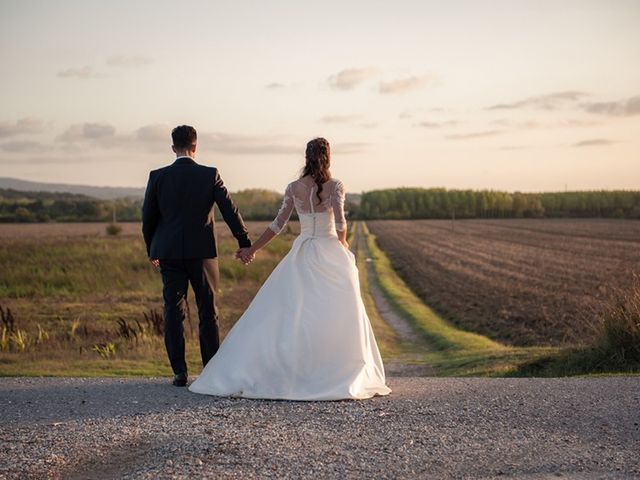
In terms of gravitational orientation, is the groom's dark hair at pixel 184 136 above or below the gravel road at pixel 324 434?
above

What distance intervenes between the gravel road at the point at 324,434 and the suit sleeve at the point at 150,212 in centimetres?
166

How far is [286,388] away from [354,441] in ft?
5.41

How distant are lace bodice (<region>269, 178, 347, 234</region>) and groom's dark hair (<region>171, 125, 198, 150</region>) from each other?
116 cm

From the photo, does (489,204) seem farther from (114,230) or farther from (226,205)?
(226,205)

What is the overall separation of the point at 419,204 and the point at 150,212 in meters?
160

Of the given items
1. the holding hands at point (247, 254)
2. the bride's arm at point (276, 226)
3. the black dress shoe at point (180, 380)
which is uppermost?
the bride's arm at point (276, 226)

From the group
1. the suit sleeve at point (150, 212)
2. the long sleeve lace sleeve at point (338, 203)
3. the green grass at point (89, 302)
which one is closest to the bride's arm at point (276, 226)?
the long sleeve lace sleeve at point (338, 203)

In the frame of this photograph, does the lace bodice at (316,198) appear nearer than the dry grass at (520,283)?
Yes

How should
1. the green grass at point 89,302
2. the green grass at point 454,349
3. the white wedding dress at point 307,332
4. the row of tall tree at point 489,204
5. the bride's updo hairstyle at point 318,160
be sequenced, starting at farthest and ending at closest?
1. the row of tall tree at point 489,204
2. the green grass at point 454,349
3. the green grass at point 89,302
4. the bride's updo hairstyle at point 318,160
5. the white wedding dress at point 307,332

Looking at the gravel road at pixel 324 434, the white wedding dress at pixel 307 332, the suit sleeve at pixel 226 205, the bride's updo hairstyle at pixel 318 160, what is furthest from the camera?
the suit sleeve at pixel 226 205

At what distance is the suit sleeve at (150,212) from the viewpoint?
9031 millimetres

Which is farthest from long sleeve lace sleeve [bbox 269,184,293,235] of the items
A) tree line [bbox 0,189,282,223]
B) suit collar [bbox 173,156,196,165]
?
tree line [bbox 0,189,282,223]

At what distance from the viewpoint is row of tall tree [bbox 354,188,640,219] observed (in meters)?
153

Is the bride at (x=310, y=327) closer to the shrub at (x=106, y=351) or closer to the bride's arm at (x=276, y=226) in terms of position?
the bride's arm at (x=276, y=226)
